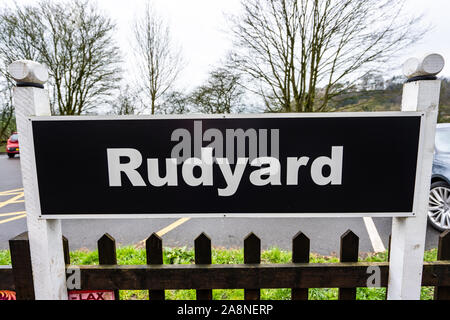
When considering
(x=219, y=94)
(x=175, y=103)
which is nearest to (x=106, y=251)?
(x=219, y=94)

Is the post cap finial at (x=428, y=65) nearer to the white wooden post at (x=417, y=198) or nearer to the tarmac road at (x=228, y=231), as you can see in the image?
the white wooden post at (x=417, y=198)

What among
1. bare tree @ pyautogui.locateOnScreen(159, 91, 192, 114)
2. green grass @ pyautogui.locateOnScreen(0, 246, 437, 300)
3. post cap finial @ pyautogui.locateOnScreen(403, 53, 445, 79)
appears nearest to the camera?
post cap finial @ pyautogui.locateOnScreen(403, 53, 445, 79)

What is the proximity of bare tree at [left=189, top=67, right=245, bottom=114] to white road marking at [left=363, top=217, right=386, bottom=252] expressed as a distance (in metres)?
7.93

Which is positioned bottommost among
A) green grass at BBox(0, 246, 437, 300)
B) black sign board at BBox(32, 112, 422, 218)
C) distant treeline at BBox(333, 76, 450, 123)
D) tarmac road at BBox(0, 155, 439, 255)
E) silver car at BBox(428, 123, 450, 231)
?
tarmac road at BBox(0, 155, 439, 255)

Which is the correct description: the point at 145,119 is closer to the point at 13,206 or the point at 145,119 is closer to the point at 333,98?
the point at 13,206

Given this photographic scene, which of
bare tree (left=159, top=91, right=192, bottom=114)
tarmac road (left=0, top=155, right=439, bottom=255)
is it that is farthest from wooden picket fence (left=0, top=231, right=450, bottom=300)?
bare tree (left=159, top=91, right=192, bottom=114)

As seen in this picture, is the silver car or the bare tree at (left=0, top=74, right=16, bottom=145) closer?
the silver car

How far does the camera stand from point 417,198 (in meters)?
1.00

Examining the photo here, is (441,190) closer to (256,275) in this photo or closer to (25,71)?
(256,275)

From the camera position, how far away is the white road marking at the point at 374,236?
9.63 feet

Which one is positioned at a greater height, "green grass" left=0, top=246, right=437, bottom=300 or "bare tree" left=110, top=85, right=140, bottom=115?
"bare tree" left=110, top=85, right=140, bottom=115

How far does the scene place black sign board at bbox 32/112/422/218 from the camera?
3.25 feet

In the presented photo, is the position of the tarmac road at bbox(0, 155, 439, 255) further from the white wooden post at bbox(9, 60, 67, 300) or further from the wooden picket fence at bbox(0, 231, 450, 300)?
the white wooden post at bbox(9, 60, 67, 300)

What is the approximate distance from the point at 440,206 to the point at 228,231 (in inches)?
120
